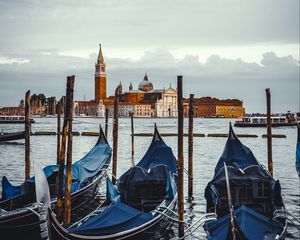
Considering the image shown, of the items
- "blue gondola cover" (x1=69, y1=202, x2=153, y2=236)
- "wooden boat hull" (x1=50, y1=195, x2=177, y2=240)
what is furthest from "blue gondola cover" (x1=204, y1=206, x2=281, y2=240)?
"blue gondola cover" (x1=69, y1=202, x2=153, y2=236)

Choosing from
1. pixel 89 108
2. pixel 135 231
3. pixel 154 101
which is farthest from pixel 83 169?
pixel 89 108

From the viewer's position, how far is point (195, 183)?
41.3ft

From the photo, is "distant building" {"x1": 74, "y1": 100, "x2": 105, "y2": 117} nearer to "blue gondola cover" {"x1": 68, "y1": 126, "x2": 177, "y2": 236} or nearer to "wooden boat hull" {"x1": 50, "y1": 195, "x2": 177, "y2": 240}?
"blue gondola cover" {"x1": 68, "y1": 126, "x2": 177, "y2": 236}

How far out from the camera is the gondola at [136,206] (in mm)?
5402

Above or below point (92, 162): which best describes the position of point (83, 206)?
below

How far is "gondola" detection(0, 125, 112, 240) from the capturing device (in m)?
6.60

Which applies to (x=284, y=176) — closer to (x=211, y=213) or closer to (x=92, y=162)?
(x=92, y=162)

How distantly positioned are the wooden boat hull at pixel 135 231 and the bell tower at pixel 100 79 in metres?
92.0

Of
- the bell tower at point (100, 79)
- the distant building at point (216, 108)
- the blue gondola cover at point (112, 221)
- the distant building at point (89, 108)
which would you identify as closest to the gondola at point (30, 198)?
the blue gondola cover at point (112, 221)

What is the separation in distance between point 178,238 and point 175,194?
850 millimetres

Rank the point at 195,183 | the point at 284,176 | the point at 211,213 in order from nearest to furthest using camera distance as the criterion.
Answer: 1. the point at 211,213
2. the point at 195,183
3. the point at 284,176

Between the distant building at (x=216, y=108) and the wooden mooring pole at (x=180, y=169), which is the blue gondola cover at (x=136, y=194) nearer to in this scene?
the wooden mooring pole at (x=180, y=169)

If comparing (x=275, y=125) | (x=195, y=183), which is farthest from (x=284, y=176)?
(x=275, y=125)

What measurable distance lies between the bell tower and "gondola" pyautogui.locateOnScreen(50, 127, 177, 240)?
89.3m
